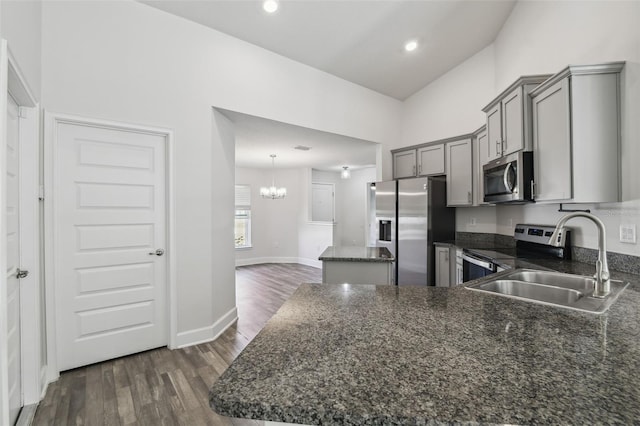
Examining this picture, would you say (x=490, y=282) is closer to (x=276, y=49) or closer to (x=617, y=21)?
(x=617, y=21)

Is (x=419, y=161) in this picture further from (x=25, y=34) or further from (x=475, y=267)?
(x=25, y=34)

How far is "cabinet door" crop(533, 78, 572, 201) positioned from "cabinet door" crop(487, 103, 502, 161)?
419mm

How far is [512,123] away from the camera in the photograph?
8.28ft

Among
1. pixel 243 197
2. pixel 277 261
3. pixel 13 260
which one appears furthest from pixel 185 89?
pixel 277 261

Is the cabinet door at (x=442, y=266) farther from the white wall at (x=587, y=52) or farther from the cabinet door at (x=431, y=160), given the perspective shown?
the cabinet door at (x=431, y=160)

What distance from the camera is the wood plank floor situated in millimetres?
1817

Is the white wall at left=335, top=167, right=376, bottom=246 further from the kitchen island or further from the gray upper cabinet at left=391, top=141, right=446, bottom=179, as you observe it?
the kitchen island

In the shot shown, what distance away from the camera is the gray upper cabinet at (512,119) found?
7.73 feet

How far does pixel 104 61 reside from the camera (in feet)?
7.88

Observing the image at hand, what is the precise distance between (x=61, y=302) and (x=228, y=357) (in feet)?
4.64

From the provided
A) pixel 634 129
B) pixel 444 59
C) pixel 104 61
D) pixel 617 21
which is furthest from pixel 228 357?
pixel 444 59

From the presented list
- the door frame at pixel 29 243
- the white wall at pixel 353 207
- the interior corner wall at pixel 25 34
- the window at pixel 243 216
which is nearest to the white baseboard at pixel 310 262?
the white wall at pixel 353 207

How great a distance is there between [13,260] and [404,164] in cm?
436

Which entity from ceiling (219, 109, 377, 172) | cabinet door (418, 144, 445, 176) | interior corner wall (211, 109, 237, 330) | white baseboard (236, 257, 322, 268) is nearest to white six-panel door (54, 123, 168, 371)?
interior corner wall (211, 109, 237, 330)
